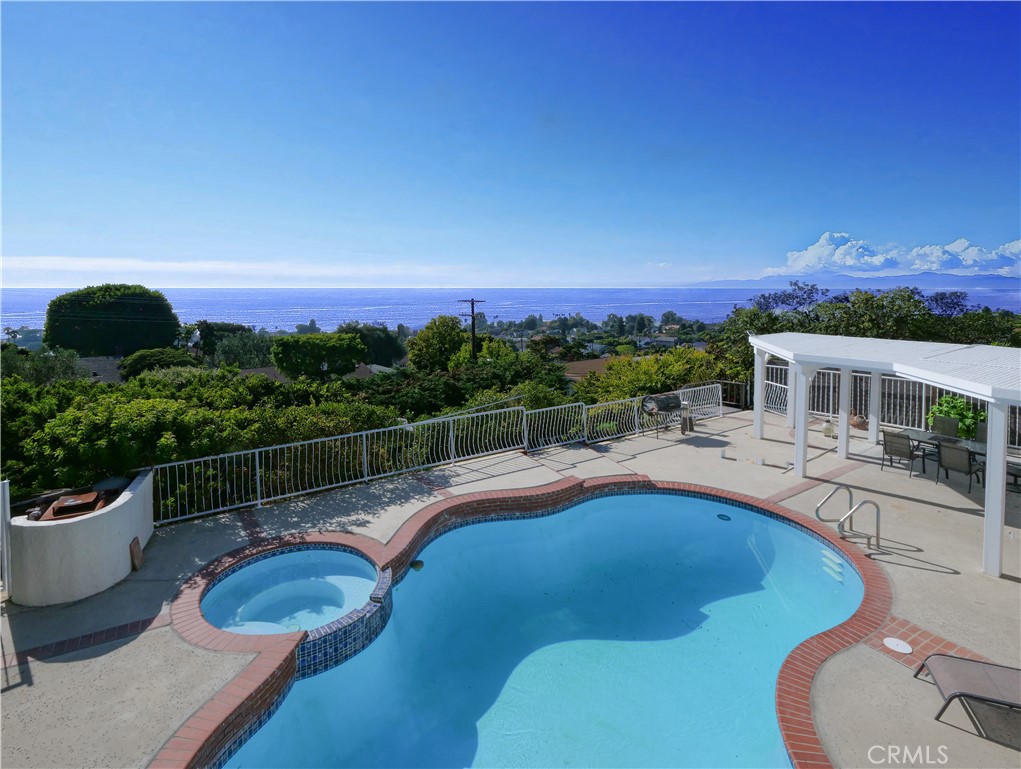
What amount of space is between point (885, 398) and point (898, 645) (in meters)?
9.40

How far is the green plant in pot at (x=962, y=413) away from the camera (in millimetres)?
9375

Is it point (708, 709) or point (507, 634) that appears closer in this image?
point (708, 709)

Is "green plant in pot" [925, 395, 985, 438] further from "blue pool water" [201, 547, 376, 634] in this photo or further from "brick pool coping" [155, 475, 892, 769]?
"blue pool water" [201, 547, 376, 634]

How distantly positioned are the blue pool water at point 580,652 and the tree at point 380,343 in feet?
241

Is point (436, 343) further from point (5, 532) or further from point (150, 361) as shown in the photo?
point (5, 532)

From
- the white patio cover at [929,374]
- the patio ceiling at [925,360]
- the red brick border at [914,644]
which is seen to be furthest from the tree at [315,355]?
the red brick border at [914,644]

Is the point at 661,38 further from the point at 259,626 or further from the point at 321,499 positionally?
the point at 259,626

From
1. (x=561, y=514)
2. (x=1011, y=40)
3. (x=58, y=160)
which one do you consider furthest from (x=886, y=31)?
(x=58, y=160)

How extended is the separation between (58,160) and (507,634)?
11.6m

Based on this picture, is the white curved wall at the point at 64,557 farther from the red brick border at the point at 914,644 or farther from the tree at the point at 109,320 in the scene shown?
the tree at the point at 109,320

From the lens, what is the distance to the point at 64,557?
4.89 meters

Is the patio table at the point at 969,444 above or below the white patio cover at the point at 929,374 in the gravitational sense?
below

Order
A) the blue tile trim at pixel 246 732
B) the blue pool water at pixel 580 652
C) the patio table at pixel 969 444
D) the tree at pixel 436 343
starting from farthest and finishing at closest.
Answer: the tree at pixel 436 343 < the patio table at pixel 969 444 < the blue pool water at pixel 580 652 < the blue tile trim at pixel 246 732

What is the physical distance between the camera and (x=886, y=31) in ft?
42.7
